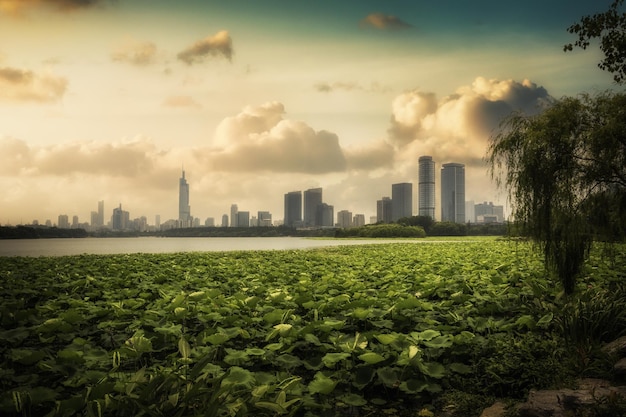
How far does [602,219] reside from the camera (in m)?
6.78

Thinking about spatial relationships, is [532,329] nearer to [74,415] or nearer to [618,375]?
[618,375]

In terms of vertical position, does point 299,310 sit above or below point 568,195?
below

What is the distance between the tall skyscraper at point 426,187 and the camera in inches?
6811

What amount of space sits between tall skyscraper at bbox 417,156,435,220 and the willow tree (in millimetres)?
167134

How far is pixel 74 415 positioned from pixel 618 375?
14.8 feet

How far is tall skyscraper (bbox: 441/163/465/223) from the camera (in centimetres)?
14900

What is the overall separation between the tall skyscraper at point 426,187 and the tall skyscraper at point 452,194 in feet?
56.3

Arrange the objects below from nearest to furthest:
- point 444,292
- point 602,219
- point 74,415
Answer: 1. point 74,415
2. point 602,219
3. point 444,292

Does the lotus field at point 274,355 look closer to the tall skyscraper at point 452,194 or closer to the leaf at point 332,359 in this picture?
the leaf at point 332,359

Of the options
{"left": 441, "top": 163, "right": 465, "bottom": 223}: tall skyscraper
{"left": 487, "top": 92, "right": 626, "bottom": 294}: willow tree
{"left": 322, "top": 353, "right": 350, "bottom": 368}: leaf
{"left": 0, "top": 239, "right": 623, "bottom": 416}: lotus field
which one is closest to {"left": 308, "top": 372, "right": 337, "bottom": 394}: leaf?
{"left": 0, "top": 239, "right": 623, "bottom": 416}: lotus field

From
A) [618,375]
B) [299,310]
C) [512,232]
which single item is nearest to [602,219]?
[512,232]

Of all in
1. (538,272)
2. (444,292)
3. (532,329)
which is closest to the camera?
(532,329)

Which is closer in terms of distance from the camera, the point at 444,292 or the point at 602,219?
the point at 602,219

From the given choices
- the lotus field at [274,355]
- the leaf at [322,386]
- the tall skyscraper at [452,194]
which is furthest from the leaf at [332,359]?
the tall skyscraper at [452,194]
